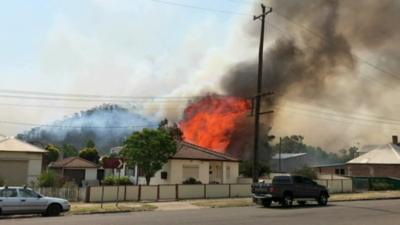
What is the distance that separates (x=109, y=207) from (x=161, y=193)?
7034 mm

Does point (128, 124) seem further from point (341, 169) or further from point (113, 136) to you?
point (341, 169)

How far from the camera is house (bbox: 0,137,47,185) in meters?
34.7

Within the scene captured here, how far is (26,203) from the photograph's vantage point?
20.9m

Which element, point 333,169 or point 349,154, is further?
point 349,154

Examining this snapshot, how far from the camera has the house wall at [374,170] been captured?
6469cm

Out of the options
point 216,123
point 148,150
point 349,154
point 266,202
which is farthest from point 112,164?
point 349,154

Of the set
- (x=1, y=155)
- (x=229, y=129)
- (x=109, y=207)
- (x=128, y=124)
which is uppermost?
(x=128, y=124)

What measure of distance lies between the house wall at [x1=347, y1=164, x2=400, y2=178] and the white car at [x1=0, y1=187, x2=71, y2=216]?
53.8 m

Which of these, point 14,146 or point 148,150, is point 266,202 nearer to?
point 148,150

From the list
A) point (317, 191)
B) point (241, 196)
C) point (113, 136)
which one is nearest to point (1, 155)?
point (241, 196)

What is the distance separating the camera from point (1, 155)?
34.6 m

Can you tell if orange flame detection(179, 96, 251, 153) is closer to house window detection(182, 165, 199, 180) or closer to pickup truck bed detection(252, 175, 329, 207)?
house window detection(182, 165, 199, 180)

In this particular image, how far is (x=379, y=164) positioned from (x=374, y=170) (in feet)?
3.62

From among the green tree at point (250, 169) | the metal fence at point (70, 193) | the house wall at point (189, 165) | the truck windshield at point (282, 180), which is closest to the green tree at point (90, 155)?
the green tree at point (250, 169)
